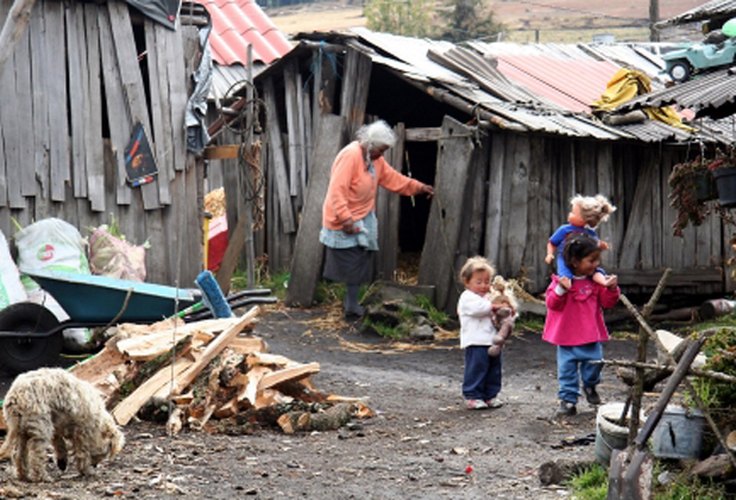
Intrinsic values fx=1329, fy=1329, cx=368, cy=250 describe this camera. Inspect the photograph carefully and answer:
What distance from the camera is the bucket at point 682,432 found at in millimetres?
7117

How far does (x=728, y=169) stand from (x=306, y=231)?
7.48 metres

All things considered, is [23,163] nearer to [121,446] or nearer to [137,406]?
[137,406]

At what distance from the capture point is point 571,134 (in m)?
14.6

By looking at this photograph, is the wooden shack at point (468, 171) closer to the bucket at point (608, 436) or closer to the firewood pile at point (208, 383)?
the firewood pile at point (208, 383)

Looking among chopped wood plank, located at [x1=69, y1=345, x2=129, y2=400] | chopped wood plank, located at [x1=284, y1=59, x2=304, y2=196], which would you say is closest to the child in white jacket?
chopped wood plank, located at [x1=69, y1=345, x2=129, y2=400]

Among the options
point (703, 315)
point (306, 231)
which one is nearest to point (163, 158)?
point (306, 231)

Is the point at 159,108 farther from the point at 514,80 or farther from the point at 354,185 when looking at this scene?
the point at 514,80

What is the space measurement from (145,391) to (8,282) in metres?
2.60

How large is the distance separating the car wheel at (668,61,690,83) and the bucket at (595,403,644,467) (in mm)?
5192

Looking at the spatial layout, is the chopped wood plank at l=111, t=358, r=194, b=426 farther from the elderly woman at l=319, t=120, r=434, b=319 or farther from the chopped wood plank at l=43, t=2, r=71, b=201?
the elderly woman at l=319, t=120, r=434, b=319

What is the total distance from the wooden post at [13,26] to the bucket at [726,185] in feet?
18.6

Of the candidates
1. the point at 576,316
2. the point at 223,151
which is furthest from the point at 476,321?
the point at 223,151

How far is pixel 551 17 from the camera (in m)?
56.8

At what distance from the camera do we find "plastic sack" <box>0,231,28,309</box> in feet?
37.4
